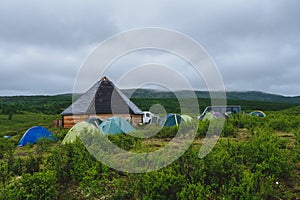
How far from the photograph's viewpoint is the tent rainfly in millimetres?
22969

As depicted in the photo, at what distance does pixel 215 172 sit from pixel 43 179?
114 inches

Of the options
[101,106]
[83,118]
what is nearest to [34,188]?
[83,118]

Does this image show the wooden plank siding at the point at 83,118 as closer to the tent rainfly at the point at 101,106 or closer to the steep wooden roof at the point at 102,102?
the tent rainfly at the point at 101,106

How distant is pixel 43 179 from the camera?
200 inches

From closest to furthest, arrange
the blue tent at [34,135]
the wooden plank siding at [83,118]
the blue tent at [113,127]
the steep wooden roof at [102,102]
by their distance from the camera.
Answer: the blue tent at [113,127]
the blue tent at [34,135]
the wooden plank siding at [83,118]
the steep wooden roof at [102,102]

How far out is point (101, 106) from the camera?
23.8m

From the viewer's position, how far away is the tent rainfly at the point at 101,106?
904 inches

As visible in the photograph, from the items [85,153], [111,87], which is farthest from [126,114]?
[85,153]

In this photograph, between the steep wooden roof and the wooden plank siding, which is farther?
the steep wooden roof

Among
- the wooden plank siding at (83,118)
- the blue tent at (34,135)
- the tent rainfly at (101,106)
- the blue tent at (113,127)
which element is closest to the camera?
the blue tent at (113,127)

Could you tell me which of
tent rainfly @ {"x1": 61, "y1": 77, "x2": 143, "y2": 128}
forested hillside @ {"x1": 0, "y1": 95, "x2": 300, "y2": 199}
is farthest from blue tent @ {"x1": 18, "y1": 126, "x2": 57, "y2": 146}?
forested hillside @ {"x1": 0, "y1": 95, "x2": 300, "y2": 199}

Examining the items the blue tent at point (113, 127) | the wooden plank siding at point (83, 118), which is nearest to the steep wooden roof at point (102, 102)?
the wooden plank siding at point (83, 118)

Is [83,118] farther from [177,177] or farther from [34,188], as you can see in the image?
[177,177]

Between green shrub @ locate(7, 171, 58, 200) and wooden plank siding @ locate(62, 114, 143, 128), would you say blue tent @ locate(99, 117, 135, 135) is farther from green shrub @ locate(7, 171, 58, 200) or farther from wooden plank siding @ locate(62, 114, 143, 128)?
green shrub @ locate(7, 171, 58, 200)
